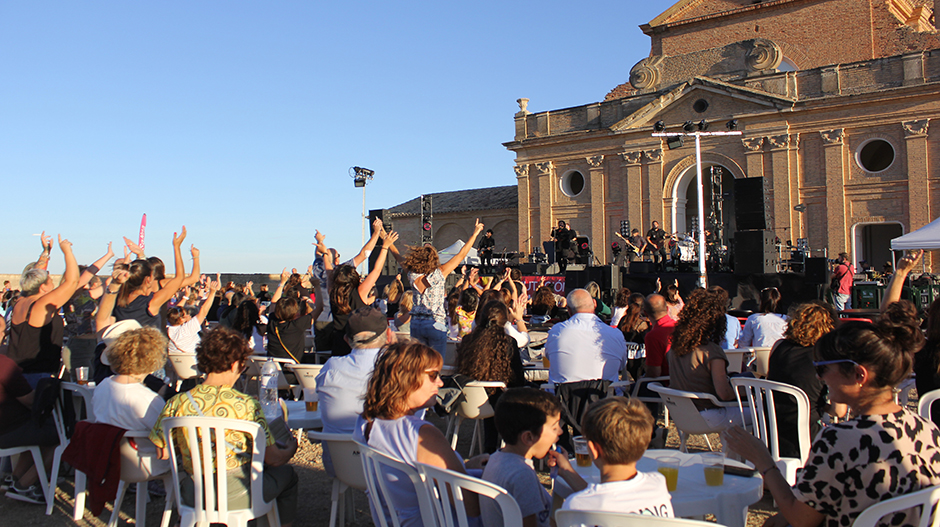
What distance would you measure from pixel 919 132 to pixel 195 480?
24.6 metres

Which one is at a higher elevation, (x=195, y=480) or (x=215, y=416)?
(x=215, y=416)

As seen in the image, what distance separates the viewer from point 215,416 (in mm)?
3266

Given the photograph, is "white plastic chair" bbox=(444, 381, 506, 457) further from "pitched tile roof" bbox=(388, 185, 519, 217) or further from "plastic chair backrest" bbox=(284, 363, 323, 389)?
"pitched tile roof" bbox=(388, 185, 519, 217)

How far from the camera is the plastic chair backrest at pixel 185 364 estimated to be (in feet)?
23.0

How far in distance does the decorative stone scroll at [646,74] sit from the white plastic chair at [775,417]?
25.6 metres

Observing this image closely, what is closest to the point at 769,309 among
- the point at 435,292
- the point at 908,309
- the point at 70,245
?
the point at 908,309

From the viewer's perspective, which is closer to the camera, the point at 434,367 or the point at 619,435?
the point at 619,435

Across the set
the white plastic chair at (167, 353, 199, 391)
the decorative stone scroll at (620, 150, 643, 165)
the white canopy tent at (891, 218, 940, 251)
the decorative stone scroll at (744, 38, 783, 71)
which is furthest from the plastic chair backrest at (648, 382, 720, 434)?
the decorative stone scroll at (744, 38, 783, 71)

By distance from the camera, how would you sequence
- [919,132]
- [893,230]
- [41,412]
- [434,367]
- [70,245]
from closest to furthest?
[434,367], [41,412], [70,245], [919,132], [893,230]

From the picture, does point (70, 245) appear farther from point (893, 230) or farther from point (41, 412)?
point (893, 230)

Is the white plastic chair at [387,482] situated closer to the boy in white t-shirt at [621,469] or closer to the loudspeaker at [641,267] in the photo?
the boy in white t-shirt at [621,469]

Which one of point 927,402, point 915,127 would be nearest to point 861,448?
point 927,402

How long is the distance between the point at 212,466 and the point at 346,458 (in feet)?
2.23

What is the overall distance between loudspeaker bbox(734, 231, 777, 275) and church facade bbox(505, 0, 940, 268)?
5.30 metres
